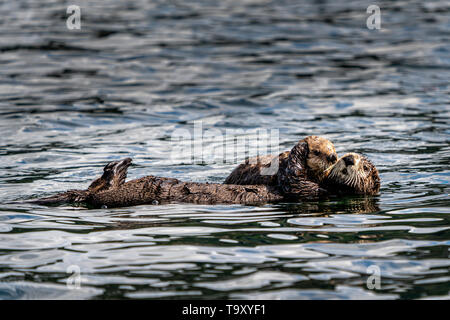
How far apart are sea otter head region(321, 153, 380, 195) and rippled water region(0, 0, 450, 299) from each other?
17 cm

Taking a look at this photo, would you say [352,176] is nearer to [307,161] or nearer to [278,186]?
[307,161]

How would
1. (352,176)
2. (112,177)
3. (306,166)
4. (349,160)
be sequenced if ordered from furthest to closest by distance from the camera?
(112,177) < (306,166) < (352,176) < (349,160)

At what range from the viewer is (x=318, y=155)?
21.4 ft

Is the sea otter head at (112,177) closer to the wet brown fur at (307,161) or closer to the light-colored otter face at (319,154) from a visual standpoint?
the wet brown fur at (307,161)

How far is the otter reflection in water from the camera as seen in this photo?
21.3ft

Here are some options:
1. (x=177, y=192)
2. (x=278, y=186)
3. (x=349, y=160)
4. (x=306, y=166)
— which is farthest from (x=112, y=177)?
(x=349, y=160)

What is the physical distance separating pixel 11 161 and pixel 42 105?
4.02 m

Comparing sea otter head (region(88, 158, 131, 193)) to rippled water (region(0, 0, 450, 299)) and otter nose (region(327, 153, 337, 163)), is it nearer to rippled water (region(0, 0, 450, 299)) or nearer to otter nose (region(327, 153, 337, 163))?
rippled water (region(0, 0, 450, 299))

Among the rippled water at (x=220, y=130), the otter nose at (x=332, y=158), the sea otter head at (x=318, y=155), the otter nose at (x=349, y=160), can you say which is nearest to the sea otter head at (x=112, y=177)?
the rippled water at (x=220, y=130)

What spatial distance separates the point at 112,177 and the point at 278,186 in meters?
1.67

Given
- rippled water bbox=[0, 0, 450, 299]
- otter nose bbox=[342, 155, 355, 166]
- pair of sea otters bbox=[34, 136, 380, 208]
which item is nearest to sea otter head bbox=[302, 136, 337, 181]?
pair of sea otters bbox=[34, 136, 380, 208]
